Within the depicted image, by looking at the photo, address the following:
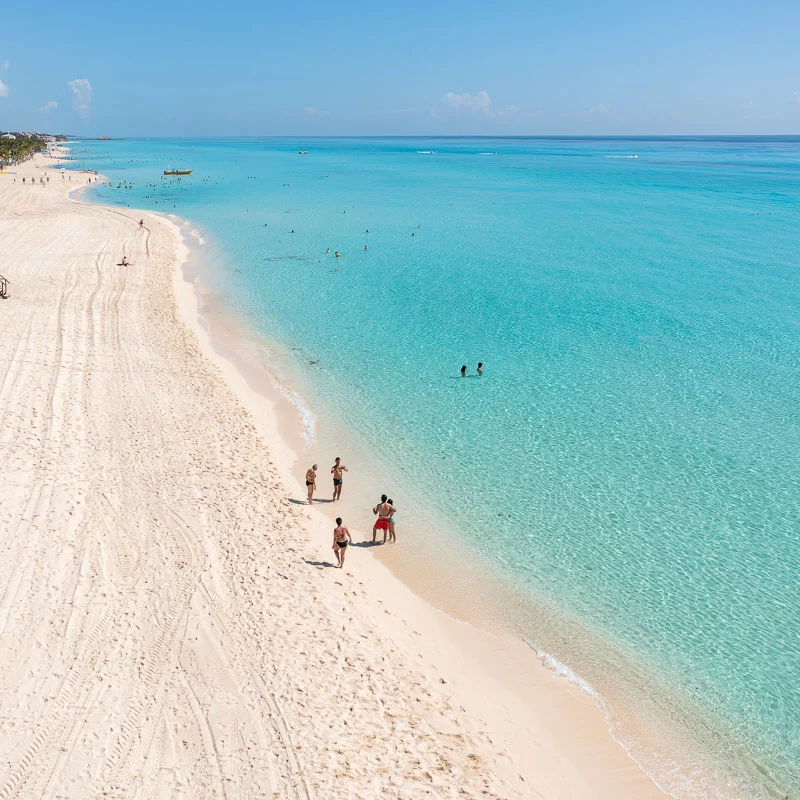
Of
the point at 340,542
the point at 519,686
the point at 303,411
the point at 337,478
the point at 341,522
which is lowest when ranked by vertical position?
the point at 519,686

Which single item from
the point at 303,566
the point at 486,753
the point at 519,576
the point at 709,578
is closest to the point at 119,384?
the point at 303,566

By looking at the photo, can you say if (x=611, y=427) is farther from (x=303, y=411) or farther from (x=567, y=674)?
(x=303, y=411)

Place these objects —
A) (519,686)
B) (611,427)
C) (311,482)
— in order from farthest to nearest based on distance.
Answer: (611,427) < (311,482) < (519,686)

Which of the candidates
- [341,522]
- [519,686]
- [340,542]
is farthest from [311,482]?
[519,686]

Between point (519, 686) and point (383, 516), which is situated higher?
point (383, 516)

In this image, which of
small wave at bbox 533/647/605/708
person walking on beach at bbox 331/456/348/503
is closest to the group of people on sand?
person walking on beach at bbox 331/456/348/503

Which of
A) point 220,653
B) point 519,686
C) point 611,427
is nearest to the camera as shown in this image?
point 220,653

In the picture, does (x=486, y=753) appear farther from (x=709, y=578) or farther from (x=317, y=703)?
(x=709, y=578)
